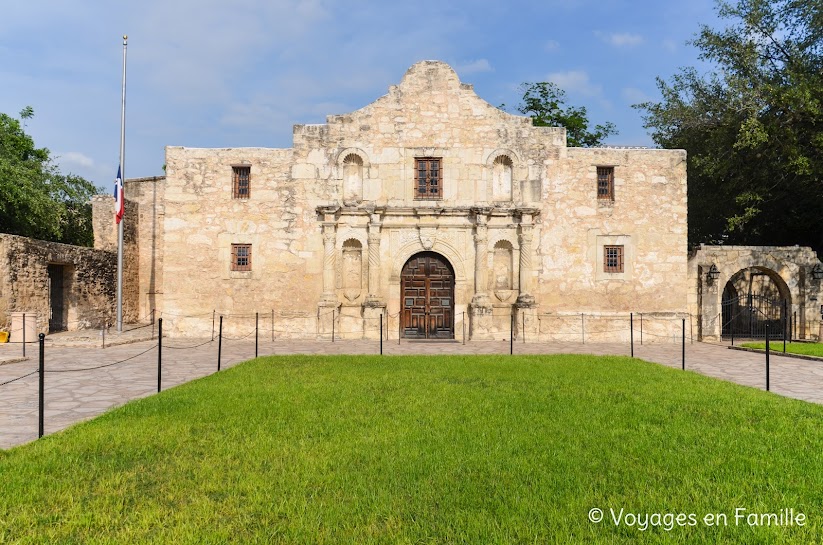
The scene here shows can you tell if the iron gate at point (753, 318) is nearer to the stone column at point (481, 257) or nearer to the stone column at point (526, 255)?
the stone column at point (526, 255)

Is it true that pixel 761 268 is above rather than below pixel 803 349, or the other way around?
above

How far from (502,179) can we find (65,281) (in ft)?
51.5

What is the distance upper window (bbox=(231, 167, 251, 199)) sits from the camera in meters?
19.2

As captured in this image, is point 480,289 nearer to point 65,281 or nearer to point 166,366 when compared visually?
point 166,366

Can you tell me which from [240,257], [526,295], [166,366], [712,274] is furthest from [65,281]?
[712,274]

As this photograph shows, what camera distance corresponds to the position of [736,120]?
21.1 m

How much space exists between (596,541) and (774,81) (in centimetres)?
2404

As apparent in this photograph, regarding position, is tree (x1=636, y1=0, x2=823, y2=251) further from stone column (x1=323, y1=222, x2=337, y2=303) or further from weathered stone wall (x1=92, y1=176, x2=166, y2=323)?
weathered stone wall (x1=92, y1=176, x2=166, y2=323)

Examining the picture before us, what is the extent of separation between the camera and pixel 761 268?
795 inches

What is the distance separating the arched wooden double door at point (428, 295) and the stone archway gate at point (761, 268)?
27.3ft

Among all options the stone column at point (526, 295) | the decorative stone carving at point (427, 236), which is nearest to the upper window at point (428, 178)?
the decorative stone carving at point (427, 236)

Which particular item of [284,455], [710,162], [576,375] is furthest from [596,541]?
[710,162]

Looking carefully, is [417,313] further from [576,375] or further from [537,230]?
[576,375]

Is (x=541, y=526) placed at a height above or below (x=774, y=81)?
below
